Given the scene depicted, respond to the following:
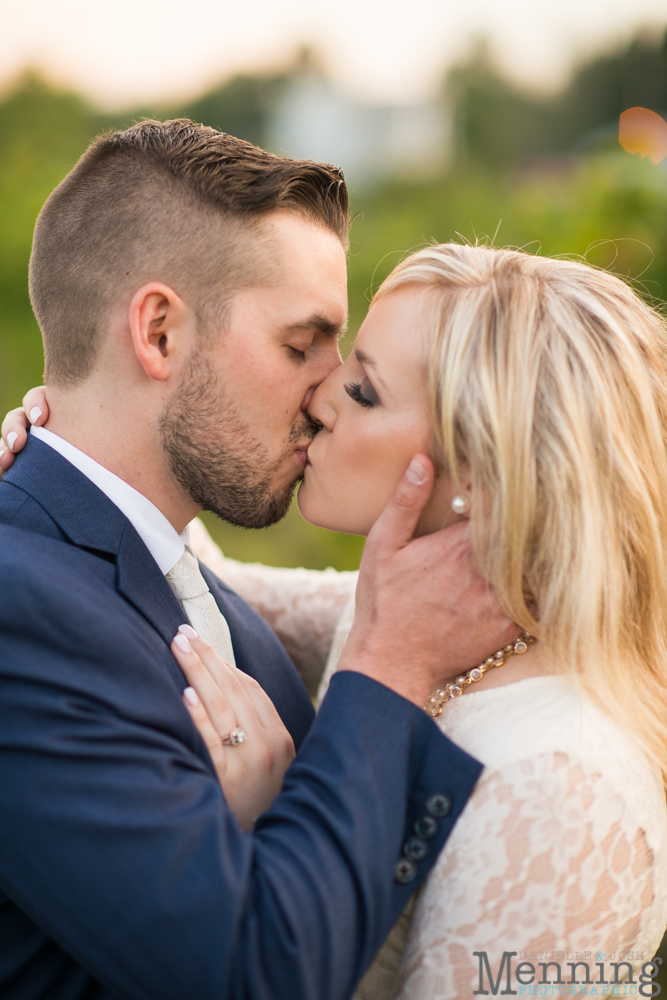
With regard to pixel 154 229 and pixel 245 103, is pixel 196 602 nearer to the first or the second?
pixel 154 229

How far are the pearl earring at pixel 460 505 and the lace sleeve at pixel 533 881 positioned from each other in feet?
2.19

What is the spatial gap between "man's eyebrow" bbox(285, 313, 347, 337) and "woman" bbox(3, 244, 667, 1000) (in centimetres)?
18

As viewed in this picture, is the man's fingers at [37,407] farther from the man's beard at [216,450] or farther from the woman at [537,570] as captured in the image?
the woman at [537,570]

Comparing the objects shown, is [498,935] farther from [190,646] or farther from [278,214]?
A: [278,214]

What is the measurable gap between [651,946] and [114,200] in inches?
101

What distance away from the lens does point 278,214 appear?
259 centimetres

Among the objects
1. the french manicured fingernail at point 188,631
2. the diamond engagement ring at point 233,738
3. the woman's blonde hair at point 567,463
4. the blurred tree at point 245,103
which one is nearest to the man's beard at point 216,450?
the french manicured fingernail at point 188,631

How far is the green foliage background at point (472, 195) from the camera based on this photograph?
719 centimetres

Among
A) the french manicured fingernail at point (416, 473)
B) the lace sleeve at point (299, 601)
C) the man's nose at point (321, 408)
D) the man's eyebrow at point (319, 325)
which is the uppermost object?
the man's eyebrow at point (319, 325)

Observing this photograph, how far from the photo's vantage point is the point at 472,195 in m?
14.6

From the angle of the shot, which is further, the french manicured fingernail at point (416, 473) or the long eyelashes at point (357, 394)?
the long eyelashes at point (357, 394)

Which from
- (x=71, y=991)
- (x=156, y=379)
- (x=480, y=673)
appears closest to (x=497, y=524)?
(x=480, y=673)

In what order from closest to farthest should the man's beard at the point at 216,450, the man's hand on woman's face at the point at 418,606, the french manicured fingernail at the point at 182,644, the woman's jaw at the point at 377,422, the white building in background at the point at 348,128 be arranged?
the man's hand on woman's face at the point at 418,606
the french manicured fingernail at the point at 182,644
the woman's jaw at the point at 377,422
the man's beard at the point at 216,450
the white building in background at the point at 348,128

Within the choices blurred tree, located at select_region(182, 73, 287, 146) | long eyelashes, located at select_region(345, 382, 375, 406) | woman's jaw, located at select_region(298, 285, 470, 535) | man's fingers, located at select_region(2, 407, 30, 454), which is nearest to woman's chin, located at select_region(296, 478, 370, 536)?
woman's jaw, located at select_region(298, 285, 470, 535)
